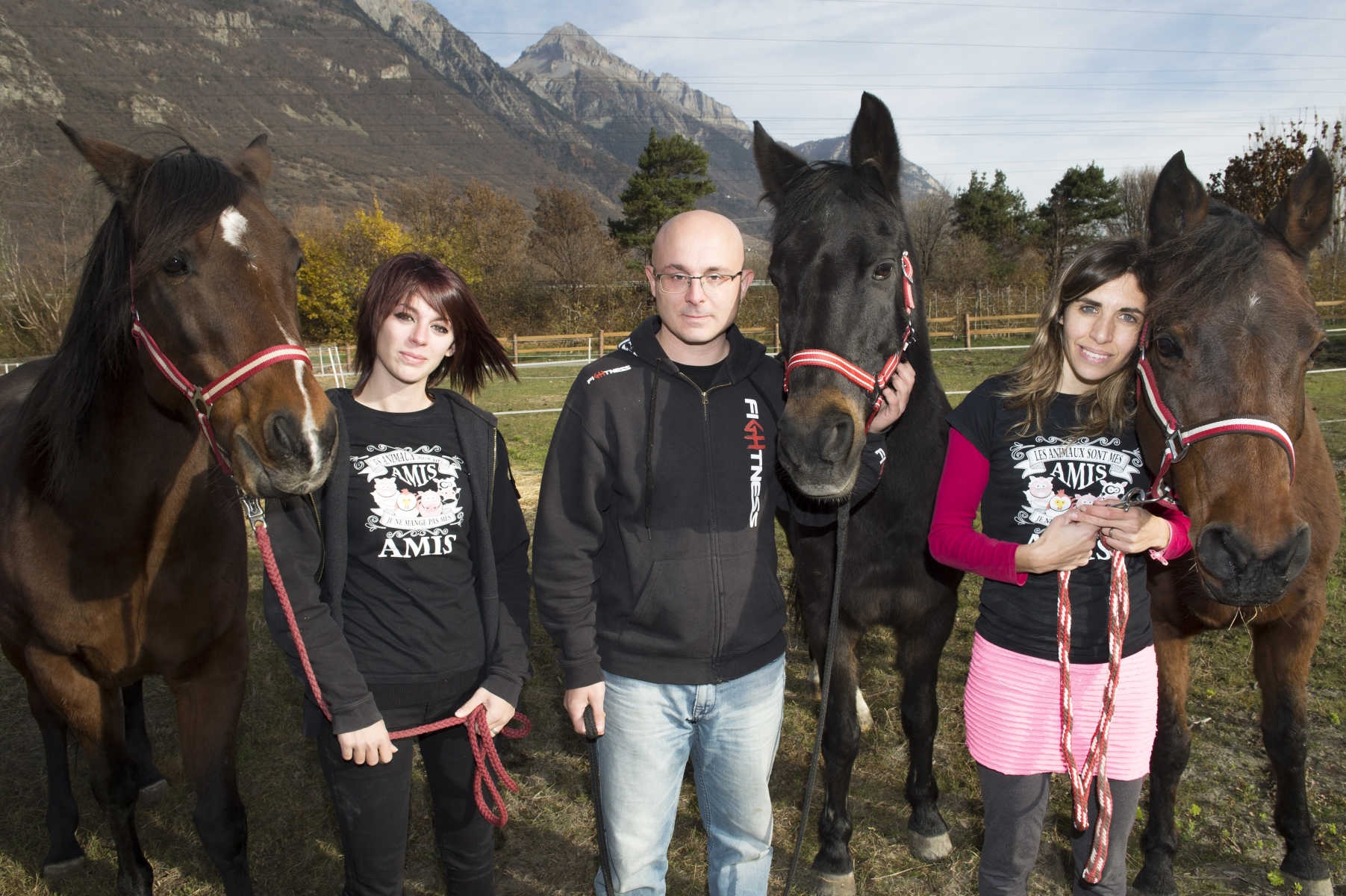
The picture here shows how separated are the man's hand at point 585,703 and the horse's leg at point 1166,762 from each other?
6.45ft

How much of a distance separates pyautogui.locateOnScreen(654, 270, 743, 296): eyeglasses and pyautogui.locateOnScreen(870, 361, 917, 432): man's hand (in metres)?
0.60

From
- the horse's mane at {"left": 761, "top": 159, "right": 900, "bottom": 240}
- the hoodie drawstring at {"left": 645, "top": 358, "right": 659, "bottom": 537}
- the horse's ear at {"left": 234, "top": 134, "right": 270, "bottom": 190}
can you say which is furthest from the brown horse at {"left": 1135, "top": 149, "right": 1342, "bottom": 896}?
the horse's ear at {"left": 234, "top": 134, "right": 270, "bottom": 190}

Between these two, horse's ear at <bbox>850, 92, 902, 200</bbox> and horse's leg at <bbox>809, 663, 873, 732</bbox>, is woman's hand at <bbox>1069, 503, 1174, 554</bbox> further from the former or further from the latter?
horse's leg at <bbox>809, 663, 873, 732</bbox>

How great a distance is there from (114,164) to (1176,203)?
111 inches

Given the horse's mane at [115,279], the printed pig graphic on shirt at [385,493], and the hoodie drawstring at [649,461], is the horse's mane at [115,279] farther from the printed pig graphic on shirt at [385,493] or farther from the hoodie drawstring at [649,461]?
the hoodie drawstring at [649,461]

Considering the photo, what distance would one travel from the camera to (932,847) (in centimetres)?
271

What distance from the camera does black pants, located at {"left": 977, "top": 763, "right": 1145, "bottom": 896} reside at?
179cm

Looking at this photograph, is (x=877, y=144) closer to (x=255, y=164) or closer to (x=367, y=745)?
(x=255, y=164)

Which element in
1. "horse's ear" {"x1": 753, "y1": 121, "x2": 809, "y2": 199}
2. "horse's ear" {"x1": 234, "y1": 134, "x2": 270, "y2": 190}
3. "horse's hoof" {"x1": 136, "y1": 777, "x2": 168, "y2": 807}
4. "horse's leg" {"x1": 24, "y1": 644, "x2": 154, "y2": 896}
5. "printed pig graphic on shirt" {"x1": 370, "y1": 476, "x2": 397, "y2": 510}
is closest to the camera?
"printed pig graphic on shirt" {"x1": 370, "y1": 476, "x2": 397, "y2": 510}

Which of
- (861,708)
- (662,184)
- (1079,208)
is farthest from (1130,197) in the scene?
(861,708)

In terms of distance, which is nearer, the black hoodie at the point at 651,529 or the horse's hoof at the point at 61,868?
the black hoodie at the point at 651,529

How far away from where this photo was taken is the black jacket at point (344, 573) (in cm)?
166

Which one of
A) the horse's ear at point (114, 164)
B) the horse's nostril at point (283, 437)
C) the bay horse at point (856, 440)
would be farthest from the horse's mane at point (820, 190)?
the horse's ear at point (114, 164)

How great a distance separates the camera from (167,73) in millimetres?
101938
